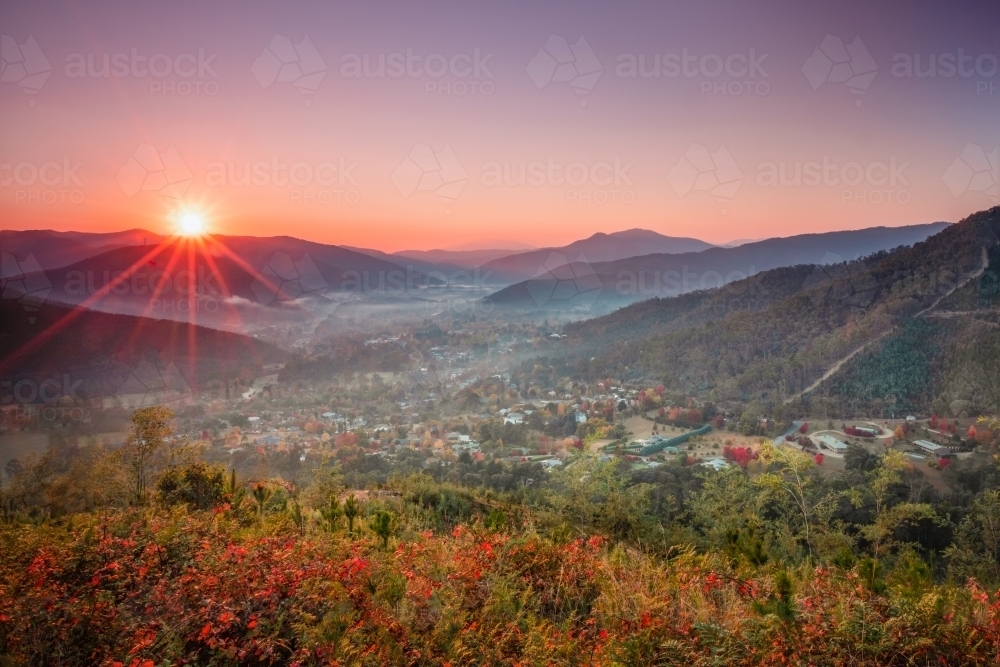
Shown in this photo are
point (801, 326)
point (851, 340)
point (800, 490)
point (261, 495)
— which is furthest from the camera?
point (801, 326)

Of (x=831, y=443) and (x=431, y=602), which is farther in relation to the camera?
(x=831, y=443)

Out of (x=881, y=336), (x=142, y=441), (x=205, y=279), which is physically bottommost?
(x=881, y=336)

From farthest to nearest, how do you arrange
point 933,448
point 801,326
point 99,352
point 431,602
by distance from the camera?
point 801,326, point 99,352, point 933,448, point 431,602

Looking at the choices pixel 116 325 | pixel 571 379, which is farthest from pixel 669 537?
pixel 571 379

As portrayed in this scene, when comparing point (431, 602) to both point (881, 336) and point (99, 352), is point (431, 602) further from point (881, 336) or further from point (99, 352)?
point (881, 336)

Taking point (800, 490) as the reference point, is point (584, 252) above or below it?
A: above

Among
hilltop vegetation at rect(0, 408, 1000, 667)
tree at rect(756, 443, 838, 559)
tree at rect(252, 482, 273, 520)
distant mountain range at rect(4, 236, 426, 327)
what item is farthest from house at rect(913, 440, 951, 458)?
distant mountain range at rect(4, 236, 426, 327)

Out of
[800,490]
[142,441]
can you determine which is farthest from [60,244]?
[800,490]
